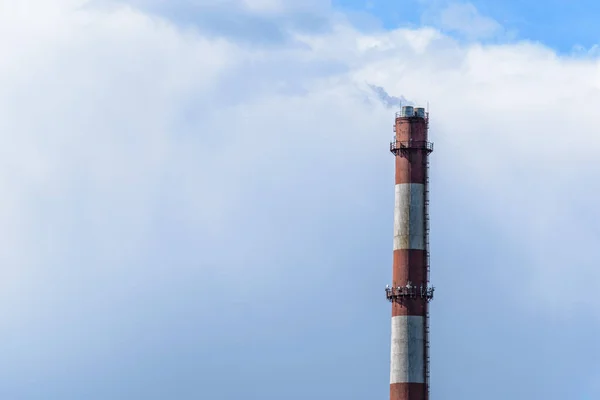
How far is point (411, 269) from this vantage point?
67438 millimetres

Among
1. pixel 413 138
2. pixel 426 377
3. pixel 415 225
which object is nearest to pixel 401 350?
pixel 426 377

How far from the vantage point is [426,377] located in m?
66.8

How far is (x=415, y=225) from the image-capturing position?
6781 cm

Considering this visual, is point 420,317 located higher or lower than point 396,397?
higher

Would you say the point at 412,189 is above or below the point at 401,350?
above

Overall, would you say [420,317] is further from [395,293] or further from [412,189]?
[412,189]

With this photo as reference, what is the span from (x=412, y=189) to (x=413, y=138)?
10.3ft

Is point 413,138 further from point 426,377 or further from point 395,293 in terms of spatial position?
point 426,377

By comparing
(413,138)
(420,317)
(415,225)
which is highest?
(413,138)

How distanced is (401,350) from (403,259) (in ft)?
17.2

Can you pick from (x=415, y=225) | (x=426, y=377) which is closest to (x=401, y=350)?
(x=426, y=377)

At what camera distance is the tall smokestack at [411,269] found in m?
66.6

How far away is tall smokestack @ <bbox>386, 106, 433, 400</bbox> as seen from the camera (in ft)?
219

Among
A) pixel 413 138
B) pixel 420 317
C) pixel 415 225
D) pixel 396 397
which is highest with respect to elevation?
pixel 413 138
